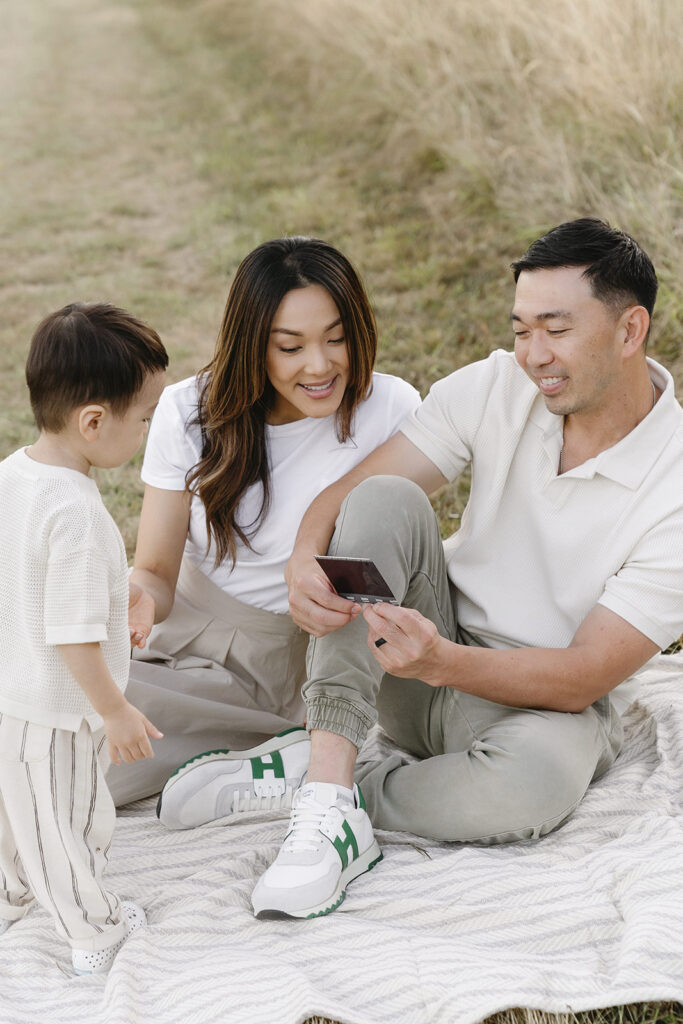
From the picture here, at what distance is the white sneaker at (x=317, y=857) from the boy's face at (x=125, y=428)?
89 cm

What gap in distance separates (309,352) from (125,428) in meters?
0.70

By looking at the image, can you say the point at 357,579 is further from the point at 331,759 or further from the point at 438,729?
the point at 438,729

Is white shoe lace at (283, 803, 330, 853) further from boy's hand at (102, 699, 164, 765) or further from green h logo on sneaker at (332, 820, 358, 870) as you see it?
boy's hand at (102, 699, 164, 765)

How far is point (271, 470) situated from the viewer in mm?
2924

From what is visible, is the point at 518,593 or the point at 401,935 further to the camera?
the point at 518,593

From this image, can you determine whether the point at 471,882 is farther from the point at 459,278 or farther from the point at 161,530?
the point at 459,278

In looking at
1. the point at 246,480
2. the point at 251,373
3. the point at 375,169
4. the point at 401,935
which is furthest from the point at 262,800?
the point at 375,169

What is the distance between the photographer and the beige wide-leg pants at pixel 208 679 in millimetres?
2857

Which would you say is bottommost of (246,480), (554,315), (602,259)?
(246,480)

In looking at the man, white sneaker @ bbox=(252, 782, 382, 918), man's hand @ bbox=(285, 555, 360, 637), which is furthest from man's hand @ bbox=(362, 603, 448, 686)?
white sneaker @ bbox=(252, 782, 382, 918)

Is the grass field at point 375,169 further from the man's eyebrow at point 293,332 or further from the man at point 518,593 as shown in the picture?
the man's eyebrow at point 293,332

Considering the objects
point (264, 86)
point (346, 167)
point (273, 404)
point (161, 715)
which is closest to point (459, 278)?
point (346, 167)

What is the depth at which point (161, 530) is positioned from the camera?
2.87m

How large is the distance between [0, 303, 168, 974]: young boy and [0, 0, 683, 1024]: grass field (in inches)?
91.2
